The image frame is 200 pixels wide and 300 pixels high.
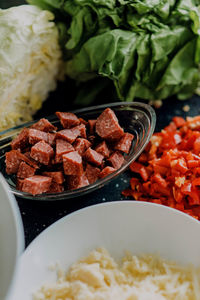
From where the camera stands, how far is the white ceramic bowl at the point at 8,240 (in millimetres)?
1325

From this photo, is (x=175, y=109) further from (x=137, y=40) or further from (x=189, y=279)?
(x=189, y=279)

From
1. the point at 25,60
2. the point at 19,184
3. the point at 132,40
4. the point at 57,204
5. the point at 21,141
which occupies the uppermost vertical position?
the point at 132,40

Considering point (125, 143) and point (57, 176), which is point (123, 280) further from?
point (125, 143)

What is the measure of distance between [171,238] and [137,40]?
3.41ft

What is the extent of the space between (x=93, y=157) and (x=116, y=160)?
0.41 feet

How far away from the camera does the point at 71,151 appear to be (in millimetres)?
1807

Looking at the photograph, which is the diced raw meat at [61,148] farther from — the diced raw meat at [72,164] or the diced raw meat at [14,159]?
the diced raw meat at [14,159]

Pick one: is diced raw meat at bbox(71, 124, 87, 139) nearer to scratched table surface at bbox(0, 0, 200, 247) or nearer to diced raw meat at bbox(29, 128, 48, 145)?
diced raw meat at bbox(29, 128, 48, 145)

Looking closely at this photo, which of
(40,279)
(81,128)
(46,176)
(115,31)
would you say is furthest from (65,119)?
(40,279)

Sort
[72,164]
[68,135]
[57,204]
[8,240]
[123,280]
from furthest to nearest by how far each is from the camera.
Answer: [57,204] → [68,135] → [72,164] → [123,280] → [8,240]

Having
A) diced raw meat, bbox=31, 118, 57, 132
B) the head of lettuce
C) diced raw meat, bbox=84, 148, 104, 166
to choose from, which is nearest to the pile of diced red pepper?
diced raw meat, bbox=84, 148, 104, 166

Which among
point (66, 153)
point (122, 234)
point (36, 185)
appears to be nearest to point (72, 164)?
point (66, 153)

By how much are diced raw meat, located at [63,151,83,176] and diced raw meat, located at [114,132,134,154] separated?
0.23 metres

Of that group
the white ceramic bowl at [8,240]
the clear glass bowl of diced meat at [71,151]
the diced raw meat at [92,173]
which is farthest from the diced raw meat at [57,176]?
the white ceramic bowl at [8,240]
